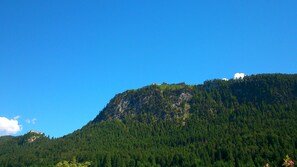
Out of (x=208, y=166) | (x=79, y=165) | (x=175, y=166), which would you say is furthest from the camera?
(x=175, y=166)

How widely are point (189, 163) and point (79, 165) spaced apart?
542 ft

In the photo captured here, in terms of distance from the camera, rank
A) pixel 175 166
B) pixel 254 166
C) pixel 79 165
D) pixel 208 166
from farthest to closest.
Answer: pixel 175 166 → pixel 208 166 → pixel 254 166 → pixel 79 165

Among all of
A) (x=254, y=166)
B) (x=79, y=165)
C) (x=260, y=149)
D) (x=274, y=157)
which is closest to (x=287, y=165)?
(x=79, y=165)

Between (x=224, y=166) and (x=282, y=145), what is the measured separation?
4701 centimetres

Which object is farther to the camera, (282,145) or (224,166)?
(282,145)

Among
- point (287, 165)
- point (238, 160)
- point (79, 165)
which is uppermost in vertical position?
point (238, 160)

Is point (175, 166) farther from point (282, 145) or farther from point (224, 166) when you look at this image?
point (282, 145)

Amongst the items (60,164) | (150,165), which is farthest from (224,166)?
(60,164)

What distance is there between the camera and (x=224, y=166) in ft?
559

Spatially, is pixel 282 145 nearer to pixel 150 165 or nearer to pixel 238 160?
pixel 238 160

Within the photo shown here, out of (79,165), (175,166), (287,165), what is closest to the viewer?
(287,165)

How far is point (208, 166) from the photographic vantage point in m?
176

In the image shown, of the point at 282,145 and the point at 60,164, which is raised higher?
the point at 282,145

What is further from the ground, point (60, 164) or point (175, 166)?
point (175, 166)
